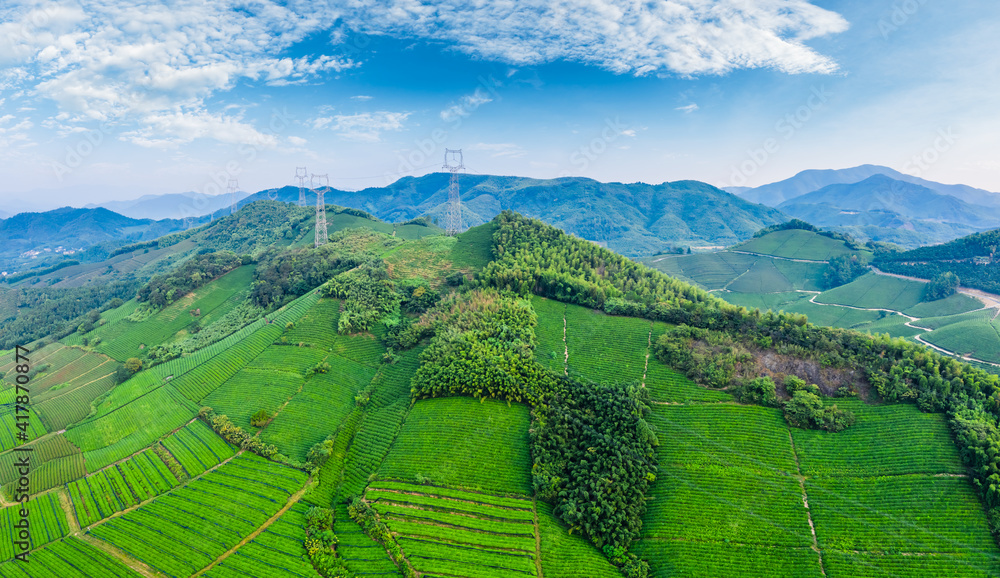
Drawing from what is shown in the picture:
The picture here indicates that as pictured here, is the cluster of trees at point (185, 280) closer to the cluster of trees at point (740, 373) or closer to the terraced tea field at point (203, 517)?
the terraced tea field at point (203, 517)

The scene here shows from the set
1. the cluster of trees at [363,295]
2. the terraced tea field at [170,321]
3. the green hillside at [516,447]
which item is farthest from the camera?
the terraced tea field at [170,321]

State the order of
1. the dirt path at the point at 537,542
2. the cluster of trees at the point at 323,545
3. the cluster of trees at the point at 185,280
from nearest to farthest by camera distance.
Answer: the dirt path at the point at 537,542 < the cluster of trees at the point at 323,545 < the cluster of trees at the point at 185,280

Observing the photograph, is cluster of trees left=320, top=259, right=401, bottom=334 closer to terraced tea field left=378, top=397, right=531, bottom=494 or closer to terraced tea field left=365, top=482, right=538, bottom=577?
terraced tea field left=378, top=397, right=531, bottom=494

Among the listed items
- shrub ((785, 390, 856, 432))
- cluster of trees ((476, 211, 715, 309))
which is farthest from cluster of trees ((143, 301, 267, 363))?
shrub ((785, 390, 856, 432))

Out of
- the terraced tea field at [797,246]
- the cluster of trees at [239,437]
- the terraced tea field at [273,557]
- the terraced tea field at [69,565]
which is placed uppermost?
the terraced tea field at [797,246]

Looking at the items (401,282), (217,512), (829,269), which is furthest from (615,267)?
(829,269)

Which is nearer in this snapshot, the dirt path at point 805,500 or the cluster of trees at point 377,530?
the dirt path at point 805,500

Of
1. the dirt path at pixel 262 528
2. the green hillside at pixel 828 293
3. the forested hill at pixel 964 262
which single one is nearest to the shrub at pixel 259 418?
the dirt path at pixel 262 528

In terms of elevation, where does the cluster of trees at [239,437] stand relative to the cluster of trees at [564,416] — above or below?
below
